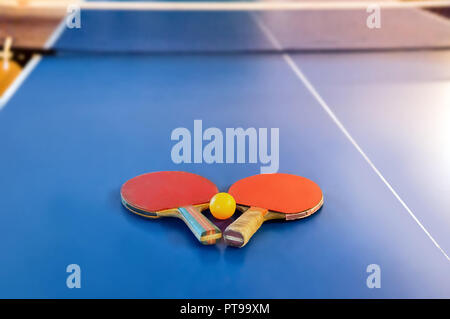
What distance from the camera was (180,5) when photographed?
6020 mm

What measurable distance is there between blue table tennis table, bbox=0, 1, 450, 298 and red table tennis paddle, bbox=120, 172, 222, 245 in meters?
0.06

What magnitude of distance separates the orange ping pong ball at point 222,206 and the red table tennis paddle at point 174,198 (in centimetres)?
8

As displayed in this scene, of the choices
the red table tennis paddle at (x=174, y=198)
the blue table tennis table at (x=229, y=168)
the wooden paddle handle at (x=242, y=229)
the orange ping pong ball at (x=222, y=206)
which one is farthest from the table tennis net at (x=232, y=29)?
the wooden paddle handle at (x=242, y=229)

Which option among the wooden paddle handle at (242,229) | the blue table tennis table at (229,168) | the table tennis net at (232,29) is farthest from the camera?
the table tennis net at (232,29)

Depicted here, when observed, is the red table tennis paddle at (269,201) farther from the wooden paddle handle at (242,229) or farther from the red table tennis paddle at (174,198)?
the red table tennis paddle at (174,198)

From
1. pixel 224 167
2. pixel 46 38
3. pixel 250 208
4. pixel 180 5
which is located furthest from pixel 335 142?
pixel 46 38

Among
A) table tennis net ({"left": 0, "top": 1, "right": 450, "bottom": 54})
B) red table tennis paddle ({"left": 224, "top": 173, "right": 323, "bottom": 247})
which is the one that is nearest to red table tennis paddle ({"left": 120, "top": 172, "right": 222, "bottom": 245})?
red table tennis paddle ({"left": 224, "top": 173, "right": 323, "bottom": 247})

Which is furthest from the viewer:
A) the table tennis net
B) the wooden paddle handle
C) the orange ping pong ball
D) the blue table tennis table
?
the table tennis net

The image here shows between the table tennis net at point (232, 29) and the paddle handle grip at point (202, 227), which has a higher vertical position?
the table tennis net at point (232, 29)

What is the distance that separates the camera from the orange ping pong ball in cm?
264

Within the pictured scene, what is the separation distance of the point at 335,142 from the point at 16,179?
6.32 ft

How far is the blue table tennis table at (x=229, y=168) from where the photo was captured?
2.29 m

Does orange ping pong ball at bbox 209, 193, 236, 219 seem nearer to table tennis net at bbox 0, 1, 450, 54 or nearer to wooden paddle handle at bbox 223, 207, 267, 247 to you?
wooden paddle handle at bbox 223, 207, 267, 247

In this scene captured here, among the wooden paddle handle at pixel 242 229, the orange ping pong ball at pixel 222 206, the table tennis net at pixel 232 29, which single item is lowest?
the wooden paddle handle at pixel 242 229
